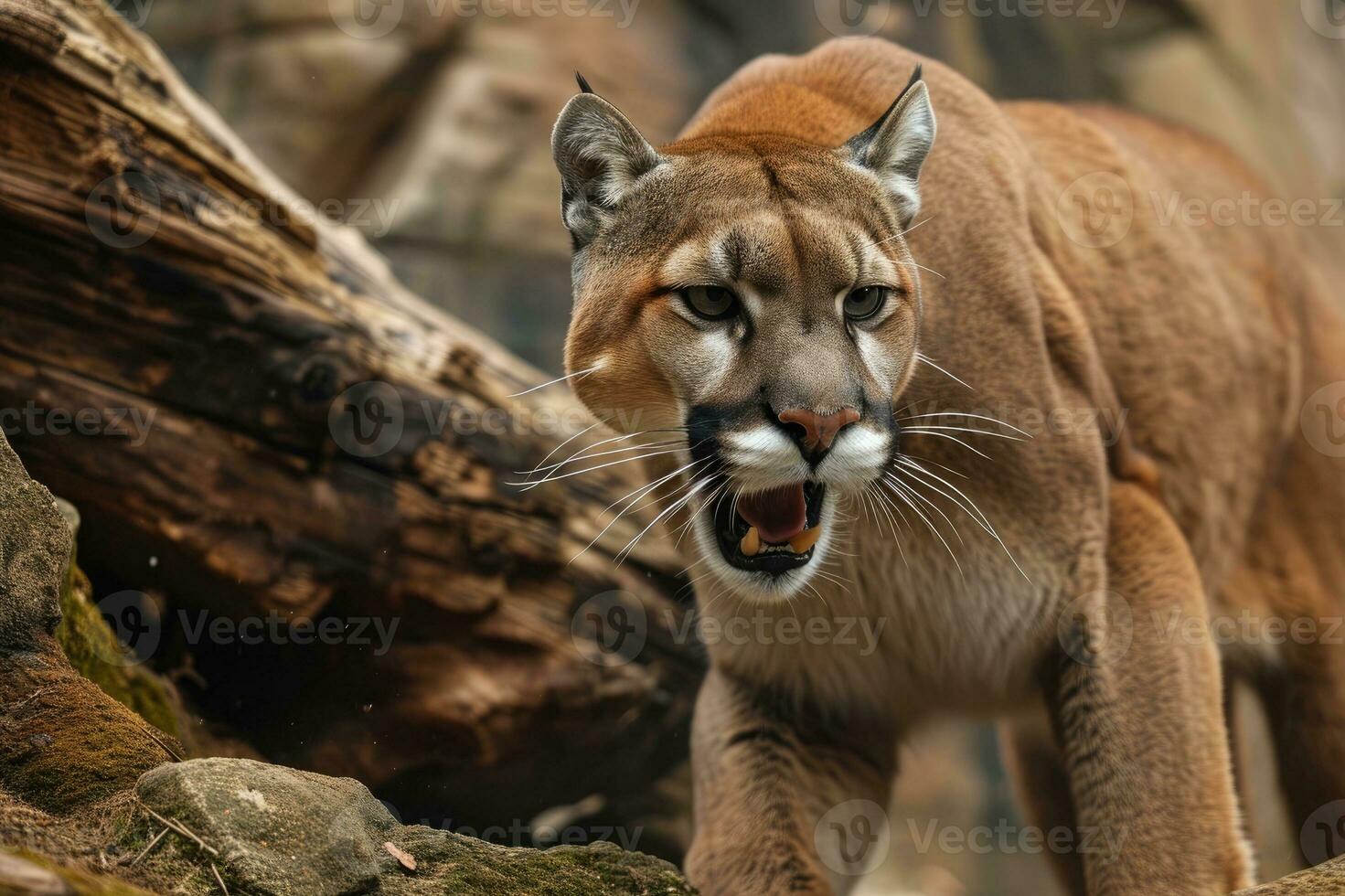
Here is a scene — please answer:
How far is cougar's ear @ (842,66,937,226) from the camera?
4.41 meters

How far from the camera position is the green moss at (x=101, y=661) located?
471 cm

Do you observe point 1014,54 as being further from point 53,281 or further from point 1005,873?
point 53,281

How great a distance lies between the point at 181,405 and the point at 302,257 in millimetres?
906

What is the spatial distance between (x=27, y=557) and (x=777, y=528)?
7.56ft

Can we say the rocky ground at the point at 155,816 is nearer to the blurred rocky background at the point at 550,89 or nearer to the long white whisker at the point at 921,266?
the long white whisker at the point at 921,266

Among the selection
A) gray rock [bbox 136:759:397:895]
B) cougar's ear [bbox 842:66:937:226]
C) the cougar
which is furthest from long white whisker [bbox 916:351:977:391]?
gray rock [bbox 136:759:397:895]

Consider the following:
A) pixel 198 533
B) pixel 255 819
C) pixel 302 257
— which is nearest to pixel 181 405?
pixel 198 533

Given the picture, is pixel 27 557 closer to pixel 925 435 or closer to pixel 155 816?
pixel 155 816

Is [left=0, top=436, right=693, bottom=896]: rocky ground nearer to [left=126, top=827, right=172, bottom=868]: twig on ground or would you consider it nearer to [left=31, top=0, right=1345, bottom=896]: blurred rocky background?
[left=126, top=827, right=172, bottom=868]: twig on ground

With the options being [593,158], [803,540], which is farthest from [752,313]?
[593,158]

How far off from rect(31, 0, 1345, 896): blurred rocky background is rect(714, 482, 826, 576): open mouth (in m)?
9.07

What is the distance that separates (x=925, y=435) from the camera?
472 cm

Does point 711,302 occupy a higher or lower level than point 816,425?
higher

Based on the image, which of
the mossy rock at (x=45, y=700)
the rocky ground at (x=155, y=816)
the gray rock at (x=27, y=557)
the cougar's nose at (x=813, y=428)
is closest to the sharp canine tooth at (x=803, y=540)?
the cougar's nose at (x=813, y=428)
